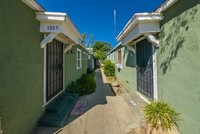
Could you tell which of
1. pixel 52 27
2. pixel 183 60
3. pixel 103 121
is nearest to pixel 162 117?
pixel 183 60

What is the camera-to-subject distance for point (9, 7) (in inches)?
114

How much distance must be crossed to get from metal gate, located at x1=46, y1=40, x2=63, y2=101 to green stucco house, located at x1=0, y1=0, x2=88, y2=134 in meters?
0.11

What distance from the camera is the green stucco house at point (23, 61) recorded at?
9.07 feet

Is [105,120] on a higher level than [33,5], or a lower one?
lower

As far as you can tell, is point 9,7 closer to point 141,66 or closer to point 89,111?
point 89,111

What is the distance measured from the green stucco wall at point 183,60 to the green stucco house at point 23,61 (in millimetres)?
2862

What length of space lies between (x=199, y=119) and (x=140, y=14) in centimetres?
305

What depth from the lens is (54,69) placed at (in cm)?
592

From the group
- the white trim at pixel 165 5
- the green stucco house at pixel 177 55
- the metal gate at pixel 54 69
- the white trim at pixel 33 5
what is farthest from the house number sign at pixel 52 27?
the white trim at pixel 165 5

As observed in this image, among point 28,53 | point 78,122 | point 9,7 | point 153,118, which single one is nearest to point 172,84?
point 153,118

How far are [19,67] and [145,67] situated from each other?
457cm

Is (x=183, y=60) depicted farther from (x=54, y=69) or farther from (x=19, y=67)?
(x=54, y=69)

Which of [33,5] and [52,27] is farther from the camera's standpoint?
[52,27]

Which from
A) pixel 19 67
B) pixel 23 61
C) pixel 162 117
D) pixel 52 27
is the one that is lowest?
pixel 162 117
